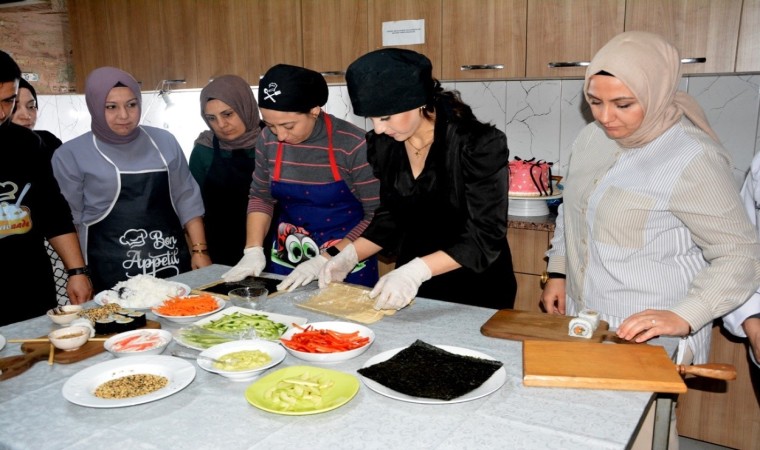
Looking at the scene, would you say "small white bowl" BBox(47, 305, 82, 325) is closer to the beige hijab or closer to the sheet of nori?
the sheet of nori

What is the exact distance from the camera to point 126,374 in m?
1.21

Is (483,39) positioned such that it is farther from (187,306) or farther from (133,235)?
(187,306)

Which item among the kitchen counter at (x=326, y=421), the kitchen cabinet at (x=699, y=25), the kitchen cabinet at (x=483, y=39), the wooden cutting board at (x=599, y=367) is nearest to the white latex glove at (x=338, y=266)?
the kitchen counter at (x=326, y=421)

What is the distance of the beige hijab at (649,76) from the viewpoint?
1.44 m

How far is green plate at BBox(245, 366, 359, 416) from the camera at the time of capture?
104 cm

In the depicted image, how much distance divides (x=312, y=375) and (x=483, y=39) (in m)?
2.12

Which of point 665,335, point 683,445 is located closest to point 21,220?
point 665,335

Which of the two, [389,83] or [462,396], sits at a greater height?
[389,83]

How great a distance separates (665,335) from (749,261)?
250mm

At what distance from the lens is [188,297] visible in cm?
166

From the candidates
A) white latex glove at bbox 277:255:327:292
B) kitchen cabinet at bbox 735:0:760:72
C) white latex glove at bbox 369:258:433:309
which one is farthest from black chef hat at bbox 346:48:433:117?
kitchen cabinet at bbox 735:0:760:72

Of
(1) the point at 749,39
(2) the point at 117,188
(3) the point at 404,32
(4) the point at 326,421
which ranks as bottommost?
(4) the point at 326,421

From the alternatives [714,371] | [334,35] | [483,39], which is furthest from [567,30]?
[714,371]

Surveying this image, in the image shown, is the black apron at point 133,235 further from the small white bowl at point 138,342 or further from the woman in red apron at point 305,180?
the small white bowl at point 138,342
